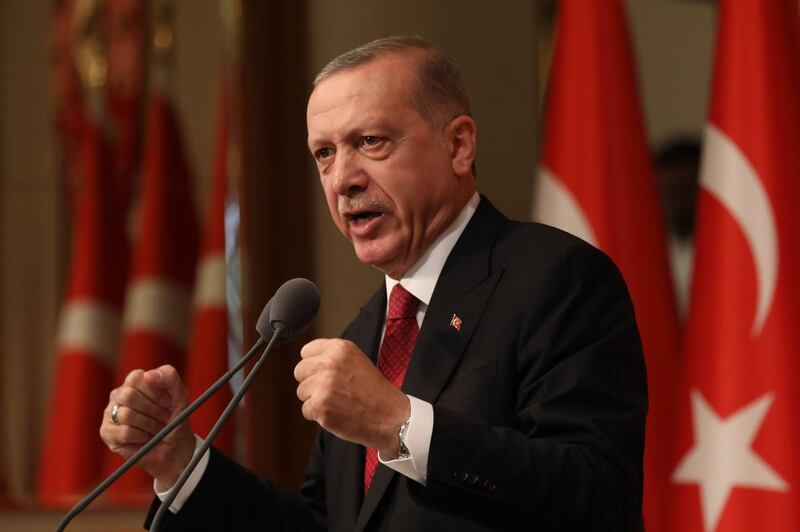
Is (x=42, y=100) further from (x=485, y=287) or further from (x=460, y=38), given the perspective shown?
(x=485, y=287)

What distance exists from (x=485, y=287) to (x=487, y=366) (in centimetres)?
15

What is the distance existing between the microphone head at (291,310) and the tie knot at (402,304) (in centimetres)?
28

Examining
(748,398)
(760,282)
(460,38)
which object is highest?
(460,38)

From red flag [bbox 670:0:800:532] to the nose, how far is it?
130 cm

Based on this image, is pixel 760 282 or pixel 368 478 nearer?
pixel 368 478

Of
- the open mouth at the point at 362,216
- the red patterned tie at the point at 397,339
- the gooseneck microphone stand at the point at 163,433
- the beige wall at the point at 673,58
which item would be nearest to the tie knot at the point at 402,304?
the red patterned tie at the point at 397,339

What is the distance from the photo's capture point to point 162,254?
3516mm

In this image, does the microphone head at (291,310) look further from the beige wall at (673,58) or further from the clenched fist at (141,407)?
the beige wall at (673,58)

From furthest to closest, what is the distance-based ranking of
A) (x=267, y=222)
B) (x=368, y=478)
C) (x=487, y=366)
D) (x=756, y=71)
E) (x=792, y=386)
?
(x=267, y=222), (x=756, y=71), (x=792, y=386), (x=368, y=478), (x=487, y=366)

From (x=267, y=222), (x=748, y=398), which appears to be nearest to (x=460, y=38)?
(x=267, y=222)

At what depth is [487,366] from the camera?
62.0 inches

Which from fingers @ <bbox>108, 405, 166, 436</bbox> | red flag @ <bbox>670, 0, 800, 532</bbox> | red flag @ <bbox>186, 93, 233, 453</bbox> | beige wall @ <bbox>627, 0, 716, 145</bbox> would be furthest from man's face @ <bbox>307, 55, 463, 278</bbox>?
beige wall @ <bbox>627, 0, 716, 145</bbox>

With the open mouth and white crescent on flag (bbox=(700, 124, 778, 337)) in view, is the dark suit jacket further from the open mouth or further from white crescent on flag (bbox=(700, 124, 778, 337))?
white crescent on flag (bbox=(700, 124, 778, 337))

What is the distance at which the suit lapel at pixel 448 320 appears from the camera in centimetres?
161
